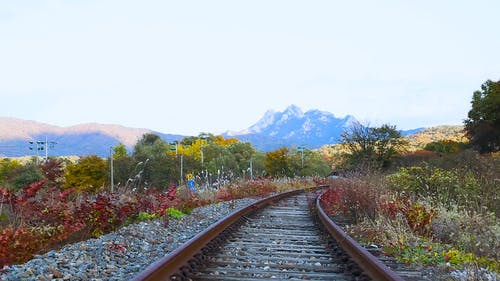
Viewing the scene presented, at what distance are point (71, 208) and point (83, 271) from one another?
4550 mm

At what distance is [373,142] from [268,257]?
1627 inches

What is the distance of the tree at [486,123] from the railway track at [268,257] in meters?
41.8

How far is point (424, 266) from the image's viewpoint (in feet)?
19.7

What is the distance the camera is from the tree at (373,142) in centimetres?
4556

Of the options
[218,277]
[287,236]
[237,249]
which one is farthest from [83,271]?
[287,236]

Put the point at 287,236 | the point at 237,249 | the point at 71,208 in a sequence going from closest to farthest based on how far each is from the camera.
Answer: the point at 237,249
the point at 287,236
the point at 71,208

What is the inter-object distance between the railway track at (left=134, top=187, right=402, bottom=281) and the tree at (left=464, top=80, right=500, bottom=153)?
41782 mm

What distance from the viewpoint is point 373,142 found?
153 ft

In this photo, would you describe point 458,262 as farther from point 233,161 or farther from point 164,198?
point 233,161

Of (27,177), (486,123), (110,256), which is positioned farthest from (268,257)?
(27,177)

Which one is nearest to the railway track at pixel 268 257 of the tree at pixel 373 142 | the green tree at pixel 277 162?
the tree at pixel 373 142

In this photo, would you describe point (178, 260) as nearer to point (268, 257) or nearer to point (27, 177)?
point (268, 257)

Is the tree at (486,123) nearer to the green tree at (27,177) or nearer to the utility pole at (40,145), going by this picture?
the green tree at (27,177)

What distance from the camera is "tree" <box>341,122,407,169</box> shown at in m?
45.6
